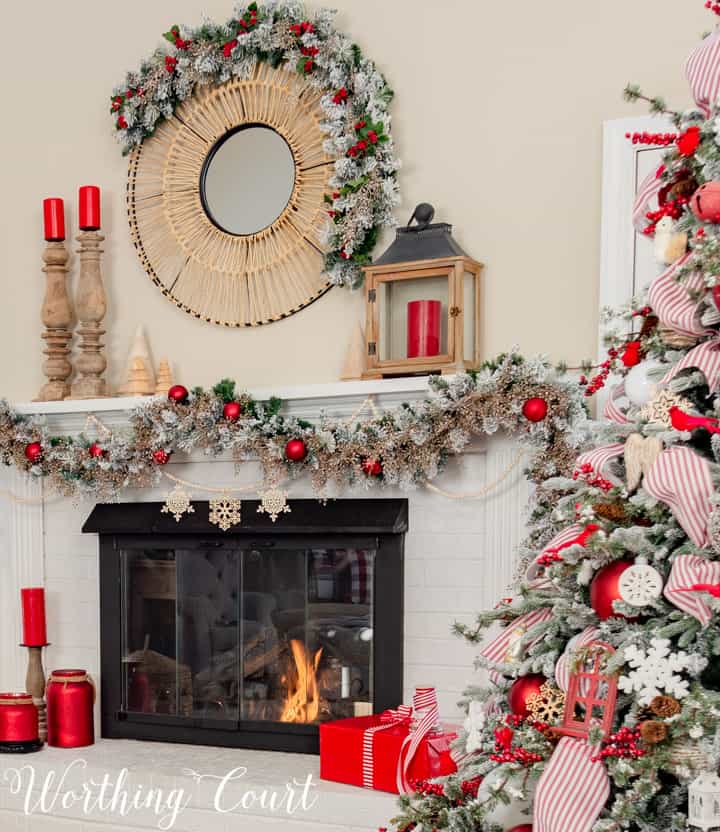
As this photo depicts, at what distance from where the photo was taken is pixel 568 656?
1754mm

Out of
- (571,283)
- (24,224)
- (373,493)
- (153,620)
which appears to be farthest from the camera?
(24,224)

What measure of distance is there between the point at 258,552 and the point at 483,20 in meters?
1.71

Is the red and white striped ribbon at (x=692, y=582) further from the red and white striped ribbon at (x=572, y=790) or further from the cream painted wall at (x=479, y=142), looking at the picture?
the cream painted wall at (x=479, y=142)

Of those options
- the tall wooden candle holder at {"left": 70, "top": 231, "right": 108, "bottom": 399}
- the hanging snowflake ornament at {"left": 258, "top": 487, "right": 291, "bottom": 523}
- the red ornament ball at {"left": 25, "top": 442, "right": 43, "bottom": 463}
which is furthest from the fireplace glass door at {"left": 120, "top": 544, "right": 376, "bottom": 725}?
the tall wooden candle holder at {"left": 70, "top": 231, "right": 108, "bottom": 399}

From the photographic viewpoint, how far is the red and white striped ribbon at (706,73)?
71.4 inches

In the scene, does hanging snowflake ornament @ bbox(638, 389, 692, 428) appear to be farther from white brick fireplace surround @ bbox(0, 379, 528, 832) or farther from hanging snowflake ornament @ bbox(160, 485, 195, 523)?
hanging snowflake ornament @ bbox(160, 485, 195, 523)

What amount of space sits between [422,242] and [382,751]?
1.38 m

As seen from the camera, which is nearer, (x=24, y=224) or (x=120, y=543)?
(x=120, y=543)

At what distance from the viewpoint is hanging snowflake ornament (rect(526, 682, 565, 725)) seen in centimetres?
180

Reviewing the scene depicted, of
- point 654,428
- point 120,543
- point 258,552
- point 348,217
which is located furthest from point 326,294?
point 654,428

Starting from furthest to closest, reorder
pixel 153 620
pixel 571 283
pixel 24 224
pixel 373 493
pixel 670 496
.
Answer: pixel 24 224, pixel 153 620, pixel 373 493, pixel 571 283, pixel 670 496

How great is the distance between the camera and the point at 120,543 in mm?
3494

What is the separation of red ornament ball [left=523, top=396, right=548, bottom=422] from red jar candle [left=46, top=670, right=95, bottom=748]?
65.7 inches

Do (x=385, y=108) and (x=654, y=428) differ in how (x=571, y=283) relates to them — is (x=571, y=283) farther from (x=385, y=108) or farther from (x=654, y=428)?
(x=654, y=428)
